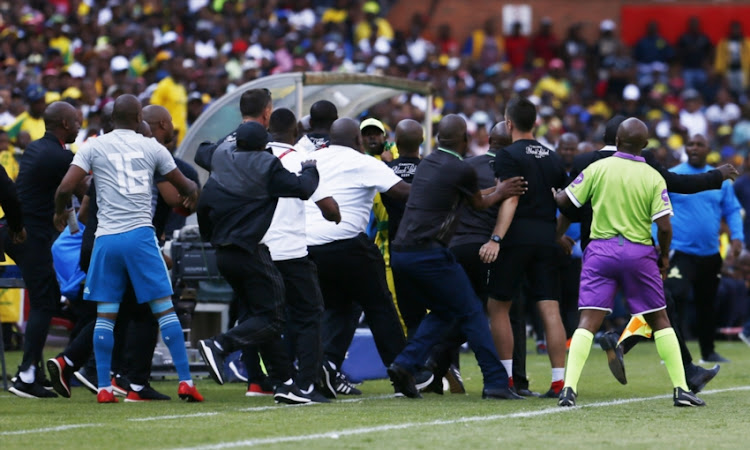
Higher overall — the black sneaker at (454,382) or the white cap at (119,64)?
the white cap at (119,64)

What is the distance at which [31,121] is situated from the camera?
54.6 feet

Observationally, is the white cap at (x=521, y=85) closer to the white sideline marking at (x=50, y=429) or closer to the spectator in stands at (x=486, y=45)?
the spectator in stands at (x=486, y=45)

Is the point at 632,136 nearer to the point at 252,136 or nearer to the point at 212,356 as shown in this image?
the point at 252,136

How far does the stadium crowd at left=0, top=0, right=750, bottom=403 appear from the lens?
9906mm

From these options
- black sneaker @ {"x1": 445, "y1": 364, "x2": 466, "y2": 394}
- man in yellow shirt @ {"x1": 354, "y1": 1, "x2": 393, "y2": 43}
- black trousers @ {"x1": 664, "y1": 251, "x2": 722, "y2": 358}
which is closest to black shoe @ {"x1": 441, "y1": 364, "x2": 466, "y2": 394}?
black sneaker @ {"x1": 445, "y1": 364, "x2": 466, "y2": 394}

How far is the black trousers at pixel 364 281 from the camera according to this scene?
991 cm

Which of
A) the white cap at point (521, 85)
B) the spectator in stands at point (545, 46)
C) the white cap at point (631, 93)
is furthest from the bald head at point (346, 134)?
the spectator in stands at point (545, 46)

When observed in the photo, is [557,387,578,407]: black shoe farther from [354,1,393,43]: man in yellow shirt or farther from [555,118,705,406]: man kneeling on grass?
[354,1,393,43]: man in yellow shirt

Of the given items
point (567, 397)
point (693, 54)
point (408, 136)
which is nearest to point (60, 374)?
point (408, 136)

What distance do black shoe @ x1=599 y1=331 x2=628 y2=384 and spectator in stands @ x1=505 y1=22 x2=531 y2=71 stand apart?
19091 millimetres

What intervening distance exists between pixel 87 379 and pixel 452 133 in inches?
133

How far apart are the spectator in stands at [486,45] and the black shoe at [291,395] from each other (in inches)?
761

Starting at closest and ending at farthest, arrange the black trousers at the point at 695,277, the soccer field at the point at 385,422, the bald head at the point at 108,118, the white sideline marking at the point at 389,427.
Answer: the white sideline marking at the point at 389,427, the soccer field at the point at 385,422, the bald head at the point at 108,118, the black trousers at the point at 695,277

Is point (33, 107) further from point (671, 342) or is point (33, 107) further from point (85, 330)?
point (671, 342)
